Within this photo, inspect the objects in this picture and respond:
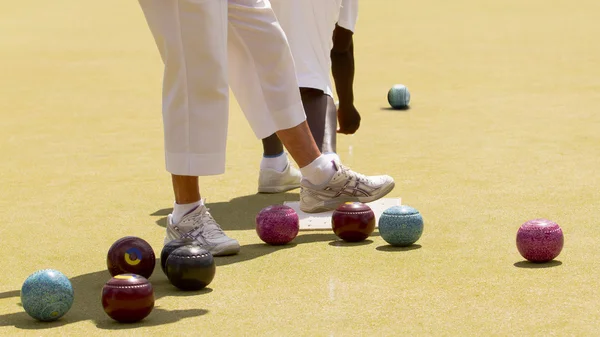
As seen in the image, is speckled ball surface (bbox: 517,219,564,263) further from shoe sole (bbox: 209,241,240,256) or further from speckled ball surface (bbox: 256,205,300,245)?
shoe sole (bbox: 209,241,240,256)

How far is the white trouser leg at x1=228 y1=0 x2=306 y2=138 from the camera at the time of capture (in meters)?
4.23

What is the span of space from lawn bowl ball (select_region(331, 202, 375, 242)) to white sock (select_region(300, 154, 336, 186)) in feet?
1.17

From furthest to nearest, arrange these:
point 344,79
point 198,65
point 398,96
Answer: point 398,96, point 344,79, point 198,65

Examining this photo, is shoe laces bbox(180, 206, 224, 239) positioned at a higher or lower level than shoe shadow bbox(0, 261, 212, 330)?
higher

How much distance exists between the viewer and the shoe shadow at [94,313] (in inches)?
127

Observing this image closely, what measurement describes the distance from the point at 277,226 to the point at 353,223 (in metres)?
0.28

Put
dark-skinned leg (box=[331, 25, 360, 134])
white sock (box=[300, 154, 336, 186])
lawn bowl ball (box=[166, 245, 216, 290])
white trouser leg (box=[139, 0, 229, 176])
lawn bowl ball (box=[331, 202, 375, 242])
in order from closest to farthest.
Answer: lawn bowl ball (box=[166, 245, 216, 290]), white trouser leg (box=[139, 0, 229, 176]), lawn bowl ball (box=[331, 202, 375, 242]), white sock (box=[300, 154, 336, 186]), dark-skinned leg (box=[331, 25, 360, 134])

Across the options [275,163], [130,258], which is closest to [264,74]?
[130,258]

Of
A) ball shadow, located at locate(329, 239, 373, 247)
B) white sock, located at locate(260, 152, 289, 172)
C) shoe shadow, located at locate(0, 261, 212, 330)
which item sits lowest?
shoe shadow, located at locate(0, 261, 212, 330)

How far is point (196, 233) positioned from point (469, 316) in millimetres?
1251

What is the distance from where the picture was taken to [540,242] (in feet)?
12.3

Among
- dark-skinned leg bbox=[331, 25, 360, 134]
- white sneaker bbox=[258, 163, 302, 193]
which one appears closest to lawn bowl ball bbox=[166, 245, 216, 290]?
white sneaker bbox=[258, 163, 302, 193]

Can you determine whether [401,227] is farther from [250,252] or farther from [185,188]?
[185,188]

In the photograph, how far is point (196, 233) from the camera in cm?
409
